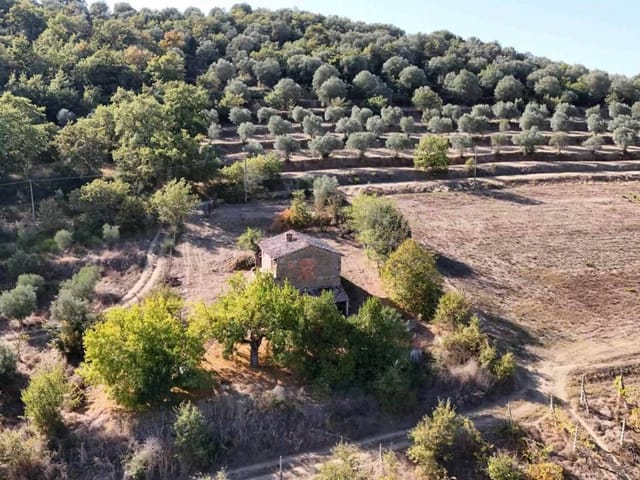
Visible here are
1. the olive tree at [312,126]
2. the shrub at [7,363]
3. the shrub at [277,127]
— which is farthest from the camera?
the olive tree at [312,126]

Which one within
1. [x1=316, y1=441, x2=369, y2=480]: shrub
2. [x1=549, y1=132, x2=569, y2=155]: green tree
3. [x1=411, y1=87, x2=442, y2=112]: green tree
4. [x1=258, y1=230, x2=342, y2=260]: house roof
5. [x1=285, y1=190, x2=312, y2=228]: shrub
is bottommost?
[x1=316, y1=441, x2=369, y2=480]: shrub

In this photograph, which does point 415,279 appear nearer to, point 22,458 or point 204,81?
point 22,458

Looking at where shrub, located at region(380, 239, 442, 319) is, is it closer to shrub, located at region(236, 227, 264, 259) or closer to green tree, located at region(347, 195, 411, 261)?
green tree, located at region(347, 195, 411, 261)

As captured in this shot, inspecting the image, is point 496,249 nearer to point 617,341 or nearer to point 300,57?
point 617,341

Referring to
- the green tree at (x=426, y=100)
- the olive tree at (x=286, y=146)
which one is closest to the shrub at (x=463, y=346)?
the olive tree at (x=286, y=146)

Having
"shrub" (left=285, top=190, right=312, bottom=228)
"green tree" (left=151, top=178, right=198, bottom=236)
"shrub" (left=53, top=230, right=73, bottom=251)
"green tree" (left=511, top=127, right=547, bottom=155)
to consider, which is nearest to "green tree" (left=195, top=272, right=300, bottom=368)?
"green tree" (left=151, top=178, right=198, bottom=236)

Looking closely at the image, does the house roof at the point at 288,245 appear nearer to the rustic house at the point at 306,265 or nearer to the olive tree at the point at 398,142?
the rustic house at the point at 306,265

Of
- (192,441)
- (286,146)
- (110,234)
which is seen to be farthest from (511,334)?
(286,146)
